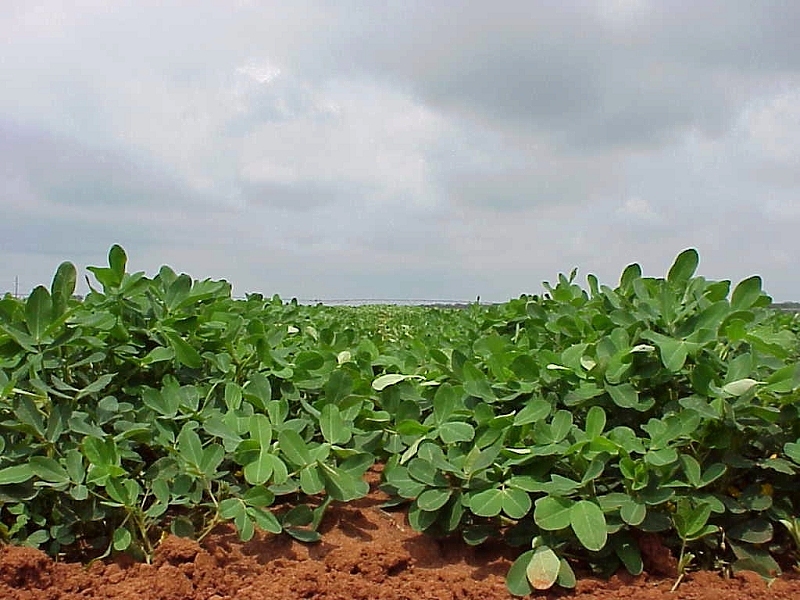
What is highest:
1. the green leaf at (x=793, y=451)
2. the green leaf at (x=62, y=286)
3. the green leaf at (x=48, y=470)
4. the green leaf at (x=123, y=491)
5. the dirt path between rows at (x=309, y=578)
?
the green leaf at (x=62, y=286)

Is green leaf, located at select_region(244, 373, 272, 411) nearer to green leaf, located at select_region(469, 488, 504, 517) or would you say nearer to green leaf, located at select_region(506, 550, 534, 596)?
green leaf, located at select_region(469, 488, 504, 517)

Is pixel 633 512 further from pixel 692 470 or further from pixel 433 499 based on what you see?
pixel 433 499

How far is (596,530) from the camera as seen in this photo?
1.67m

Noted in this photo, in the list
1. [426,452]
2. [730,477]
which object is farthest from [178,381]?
[730,477]

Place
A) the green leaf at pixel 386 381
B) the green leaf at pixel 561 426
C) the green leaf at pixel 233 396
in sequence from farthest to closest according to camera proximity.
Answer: the green leaf at pixel 386 381, the green leaf at pixel 233 396, the green leaf at pixel 561 426

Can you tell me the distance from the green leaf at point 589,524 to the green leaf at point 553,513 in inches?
0.7

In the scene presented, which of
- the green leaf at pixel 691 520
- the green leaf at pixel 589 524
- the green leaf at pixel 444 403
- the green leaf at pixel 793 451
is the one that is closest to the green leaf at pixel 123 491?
the green leaf at pixel 444 403

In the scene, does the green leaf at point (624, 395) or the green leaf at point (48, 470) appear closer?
the green leaf at point (48, 470)

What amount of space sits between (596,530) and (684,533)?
24 centimetres

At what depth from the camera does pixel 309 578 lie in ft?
5.68

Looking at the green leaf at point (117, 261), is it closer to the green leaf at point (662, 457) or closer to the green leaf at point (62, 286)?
the green leaf at point (62, 286)

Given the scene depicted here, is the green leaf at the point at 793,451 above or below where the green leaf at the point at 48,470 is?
above

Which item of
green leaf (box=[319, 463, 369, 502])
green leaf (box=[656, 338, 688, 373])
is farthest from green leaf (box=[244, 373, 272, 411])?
green leaf (box=[656, 338, 688, 373])

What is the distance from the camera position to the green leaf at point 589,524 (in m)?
1.65
